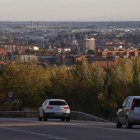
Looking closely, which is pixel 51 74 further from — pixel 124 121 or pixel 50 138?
pixel 50 138

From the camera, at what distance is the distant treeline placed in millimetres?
92875

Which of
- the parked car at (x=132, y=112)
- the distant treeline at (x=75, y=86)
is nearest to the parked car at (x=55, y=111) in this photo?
the parked car at (x=132, y=112)

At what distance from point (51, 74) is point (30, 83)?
4.92 metres

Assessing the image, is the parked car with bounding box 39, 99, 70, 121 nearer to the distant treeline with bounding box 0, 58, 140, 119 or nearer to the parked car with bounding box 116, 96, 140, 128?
the parked car with bounding box 116, 96, 140, 128

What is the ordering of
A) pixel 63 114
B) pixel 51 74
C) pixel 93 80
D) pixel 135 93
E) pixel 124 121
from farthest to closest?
pixel 51 74 → pixel 93 80 → pixel 135 93 → pixel 63 114 → pixel 124 121

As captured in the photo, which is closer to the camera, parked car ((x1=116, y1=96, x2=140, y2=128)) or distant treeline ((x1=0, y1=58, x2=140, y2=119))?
parked car ((x1=116, y1=96, x2=140, y2=128))

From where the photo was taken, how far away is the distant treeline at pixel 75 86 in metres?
92.9

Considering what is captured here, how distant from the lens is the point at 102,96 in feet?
308

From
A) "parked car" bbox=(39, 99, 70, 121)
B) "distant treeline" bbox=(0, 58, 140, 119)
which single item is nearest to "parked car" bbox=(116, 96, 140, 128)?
"parked car" bbox=(39, 99, 70, 121)

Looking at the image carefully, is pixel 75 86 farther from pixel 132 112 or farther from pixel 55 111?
pixel 132 112

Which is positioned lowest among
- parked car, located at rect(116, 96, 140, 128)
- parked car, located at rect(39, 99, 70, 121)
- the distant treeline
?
the distant treeline

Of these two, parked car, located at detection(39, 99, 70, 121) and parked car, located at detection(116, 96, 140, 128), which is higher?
parked car, located at detection(116, 96, 140, 128)

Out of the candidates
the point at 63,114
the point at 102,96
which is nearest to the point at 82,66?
the point at 102,96

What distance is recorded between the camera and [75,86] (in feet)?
323
